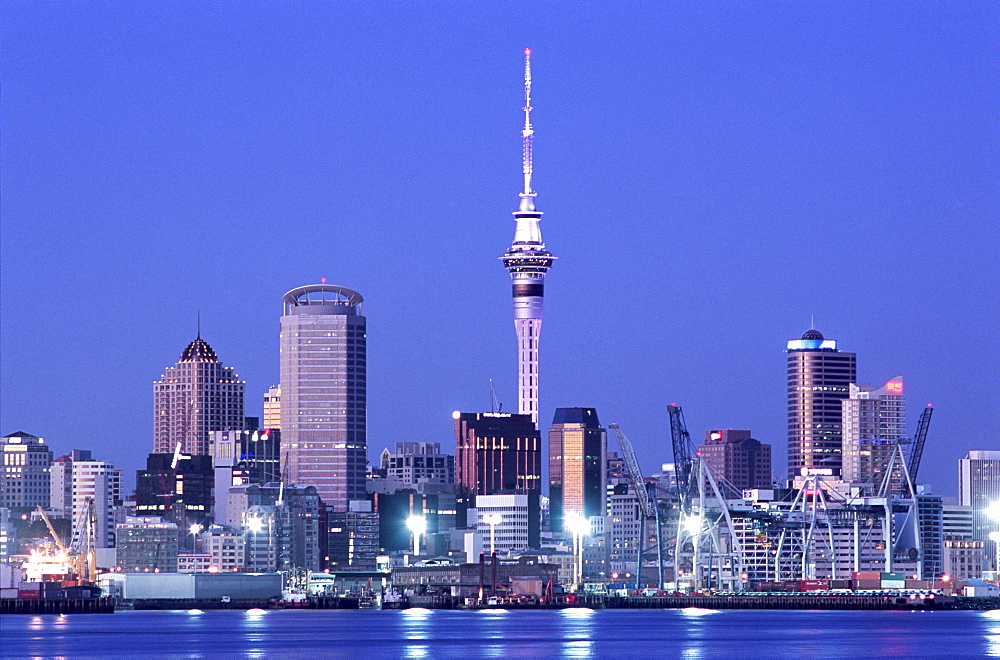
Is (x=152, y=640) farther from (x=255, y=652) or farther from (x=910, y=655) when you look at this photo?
(x=910, y=655)

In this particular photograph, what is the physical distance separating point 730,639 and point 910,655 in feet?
97.3

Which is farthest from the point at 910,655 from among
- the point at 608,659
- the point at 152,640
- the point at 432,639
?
the point at 152,640

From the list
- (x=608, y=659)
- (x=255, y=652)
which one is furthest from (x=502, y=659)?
(x=255, y=652)

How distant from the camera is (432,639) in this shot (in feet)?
650

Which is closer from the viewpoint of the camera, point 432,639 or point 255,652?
point 255,652

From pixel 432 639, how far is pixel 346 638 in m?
7.64

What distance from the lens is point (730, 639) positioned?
639 ft

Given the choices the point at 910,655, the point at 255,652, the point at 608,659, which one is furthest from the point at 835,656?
the point at 255,652

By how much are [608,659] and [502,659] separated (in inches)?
300

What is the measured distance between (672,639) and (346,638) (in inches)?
1126

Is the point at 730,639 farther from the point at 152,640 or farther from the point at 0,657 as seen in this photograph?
the point at 0,657

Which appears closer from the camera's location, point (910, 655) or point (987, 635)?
point (910, 655)

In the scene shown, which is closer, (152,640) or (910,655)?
(910,655)

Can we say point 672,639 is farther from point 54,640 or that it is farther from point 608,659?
point 54,640
